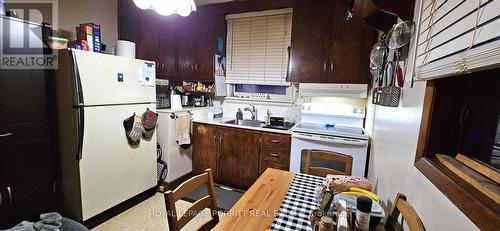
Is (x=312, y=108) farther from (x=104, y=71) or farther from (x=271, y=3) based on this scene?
(x=104, y=71)

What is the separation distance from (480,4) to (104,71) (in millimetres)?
2267

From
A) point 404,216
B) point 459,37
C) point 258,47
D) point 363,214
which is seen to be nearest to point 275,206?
point 363,214

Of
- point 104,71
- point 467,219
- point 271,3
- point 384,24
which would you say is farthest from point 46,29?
point 467,219

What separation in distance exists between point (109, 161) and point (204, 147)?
3.57ft

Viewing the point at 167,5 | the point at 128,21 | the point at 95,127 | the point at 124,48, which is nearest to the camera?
the point at 167,5

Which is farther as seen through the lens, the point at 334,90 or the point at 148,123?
the point at 334,90

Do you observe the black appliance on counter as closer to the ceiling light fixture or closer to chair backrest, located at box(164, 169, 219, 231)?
the ceiling light fixture

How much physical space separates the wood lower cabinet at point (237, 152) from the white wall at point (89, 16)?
149 centimetres

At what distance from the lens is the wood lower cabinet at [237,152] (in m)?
2.44

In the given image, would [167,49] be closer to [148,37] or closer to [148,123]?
[148,37]

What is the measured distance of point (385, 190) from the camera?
1.29m

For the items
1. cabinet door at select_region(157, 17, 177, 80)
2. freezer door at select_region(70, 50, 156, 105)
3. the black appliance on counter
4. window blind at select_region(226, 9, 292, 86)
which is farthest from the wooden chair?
cabinet door at select_region(157, 17, 177, 80)

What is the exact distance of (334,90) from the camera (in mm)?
2416

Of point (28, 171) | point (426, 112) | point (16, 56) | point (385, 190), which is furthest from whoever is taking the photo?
point (28, 171)
